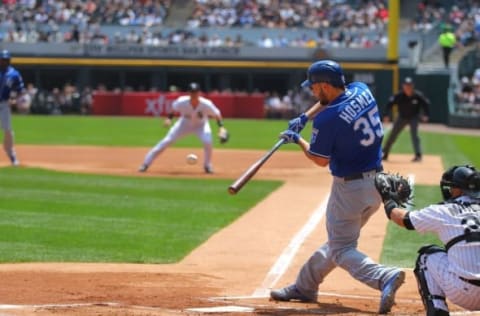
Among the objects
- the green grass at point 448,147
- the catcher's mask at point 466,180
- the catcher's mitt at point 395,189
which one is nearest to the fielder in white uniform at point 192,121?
the green grass at point 448,147

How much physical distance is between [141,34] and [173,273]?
36906mm

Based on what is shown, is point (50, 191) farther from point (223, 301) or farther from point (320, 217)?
point (223, 301)

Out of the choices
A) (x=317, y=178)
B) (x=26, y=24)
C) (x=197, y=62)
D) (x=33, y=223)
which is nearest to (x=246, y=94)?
(x=197, y=62)

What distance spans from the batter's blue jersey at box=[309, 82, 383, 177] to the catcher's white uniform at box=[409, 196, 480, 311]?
1217 millimetres

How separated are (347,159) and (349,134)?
8.5 inches

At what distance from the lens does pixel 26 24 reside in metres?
46.3

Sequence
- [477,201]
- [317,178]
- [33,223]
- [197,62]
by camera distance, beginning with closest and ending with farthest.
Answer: [477,201], [33,223], [317,178], [197,62]

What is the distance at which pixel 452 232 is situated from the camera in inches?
253

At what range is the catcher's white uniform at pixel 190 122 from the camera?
1927 centimetres

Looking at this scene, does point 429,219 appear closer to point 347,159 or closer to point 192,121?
point 347,159

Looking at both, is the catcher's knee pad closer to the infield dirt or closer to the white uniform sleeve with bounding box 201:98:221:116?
the infield dirt

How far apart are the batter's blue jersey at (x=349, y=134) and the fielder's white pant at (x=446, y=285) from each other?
1.24 m

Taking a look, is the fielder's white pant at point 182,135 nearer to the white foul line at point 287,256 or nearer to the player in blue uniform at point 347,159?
the white foul line at point 287,256

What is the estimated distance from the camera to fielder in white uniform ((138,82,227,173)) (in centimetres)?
1922
